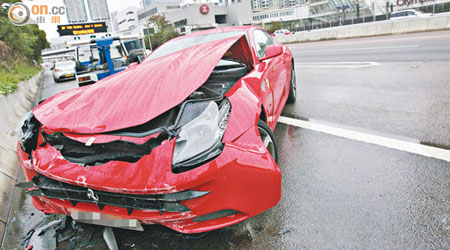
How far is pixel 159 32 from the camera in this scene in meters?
65.6

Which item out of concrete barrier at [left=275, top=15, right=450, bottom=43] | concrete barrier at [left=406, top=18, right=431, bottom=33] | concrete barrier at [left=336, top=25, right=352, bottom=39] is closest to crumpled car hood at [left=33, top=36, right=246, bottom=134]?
concrete barrier at [left=275, top=15, right=450, bottom=43]

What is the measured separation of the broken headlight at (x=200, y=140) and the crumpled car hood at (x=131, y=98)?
0.32 metres

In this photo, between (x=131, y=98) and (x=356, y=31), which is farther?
(x=356, y=31)

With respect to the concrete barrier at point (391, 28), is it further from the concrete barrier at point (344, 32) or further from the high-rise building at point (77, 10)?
the high-rise building at point (77, 10)

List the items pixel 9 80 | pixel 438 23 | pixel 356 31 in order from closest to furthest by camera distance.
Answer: pixel 9 80 → pixel 438 23 → pixel 356 31

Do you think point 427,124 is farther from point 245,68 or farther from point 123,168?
point 123,168

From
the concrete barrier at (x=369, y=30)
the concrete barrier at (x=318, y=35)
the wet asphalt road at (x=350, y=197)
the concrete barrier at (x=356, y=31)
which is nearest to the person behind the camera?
the wet asphalt road at (x=350, y=197)

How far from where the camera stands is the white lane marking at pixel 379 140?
271 centimetres

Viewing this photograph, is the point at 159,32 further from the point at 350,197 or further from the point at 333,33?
the point at 350,197

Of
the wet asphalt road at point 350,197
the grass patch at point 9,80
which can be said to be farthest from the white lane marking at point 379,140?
the grass patch at point 9,80

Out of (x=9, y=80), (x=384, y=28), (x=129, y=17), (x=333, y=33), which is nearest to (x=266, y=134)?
(x=9, y=80)

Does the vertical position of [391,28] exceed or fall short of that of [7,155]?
it exceeds it

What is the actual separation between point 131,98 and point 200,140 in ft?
2.84

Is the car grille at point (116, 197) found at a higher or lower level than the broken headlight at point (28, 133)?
lower
